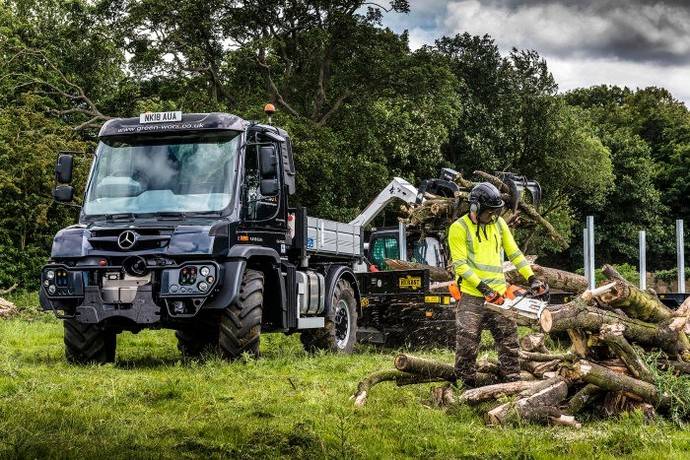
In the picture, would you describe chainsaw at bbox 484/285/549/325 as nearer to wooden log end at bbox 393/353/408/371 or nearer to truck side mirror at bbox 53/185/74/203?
wooden log end at bbox 393/353/408/371

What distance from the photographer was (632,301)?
32.3 feet

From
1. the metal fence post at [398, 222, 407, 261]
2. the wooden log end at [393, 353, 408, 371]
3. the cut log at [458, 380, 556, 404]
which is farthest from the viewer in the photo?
the metal fence post at [398, 222, 407, 261]

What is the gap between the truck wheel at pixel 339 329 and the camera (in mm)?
15609

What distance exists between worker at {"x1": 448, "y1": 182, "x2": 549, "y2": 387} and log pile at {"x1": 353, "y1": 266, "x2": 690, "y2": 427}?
0.18 m

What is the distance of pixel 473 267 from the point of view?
403 inches

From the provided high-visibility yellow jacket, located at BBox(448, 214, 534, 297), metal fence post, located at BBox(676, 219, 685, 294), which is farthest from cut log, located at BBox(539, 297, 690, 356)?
metal fence post, located at BBox(676, 219, 685, 294)

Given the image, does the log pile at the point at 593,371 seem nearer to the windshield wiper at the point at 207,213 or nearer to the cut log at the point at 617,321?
the cut log at the point at 617,321

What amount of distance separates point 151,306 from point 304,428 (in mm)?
4819

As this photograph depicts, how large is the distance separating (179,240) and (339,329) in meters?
4.74

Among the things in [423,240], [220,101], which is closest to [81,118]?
[220,101]

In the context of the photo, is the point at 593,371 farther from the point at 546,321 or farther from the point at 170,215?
the point at 170,215

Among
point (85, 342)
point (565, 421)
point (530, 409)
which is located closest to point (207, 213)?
point (85, 342)

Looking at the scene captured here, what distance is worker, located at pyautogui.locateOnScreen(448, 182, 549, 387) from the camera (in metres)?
10.0

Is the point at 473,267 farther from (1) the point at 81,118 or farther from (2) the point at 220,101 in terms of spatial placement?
(1) the point at 81,118
